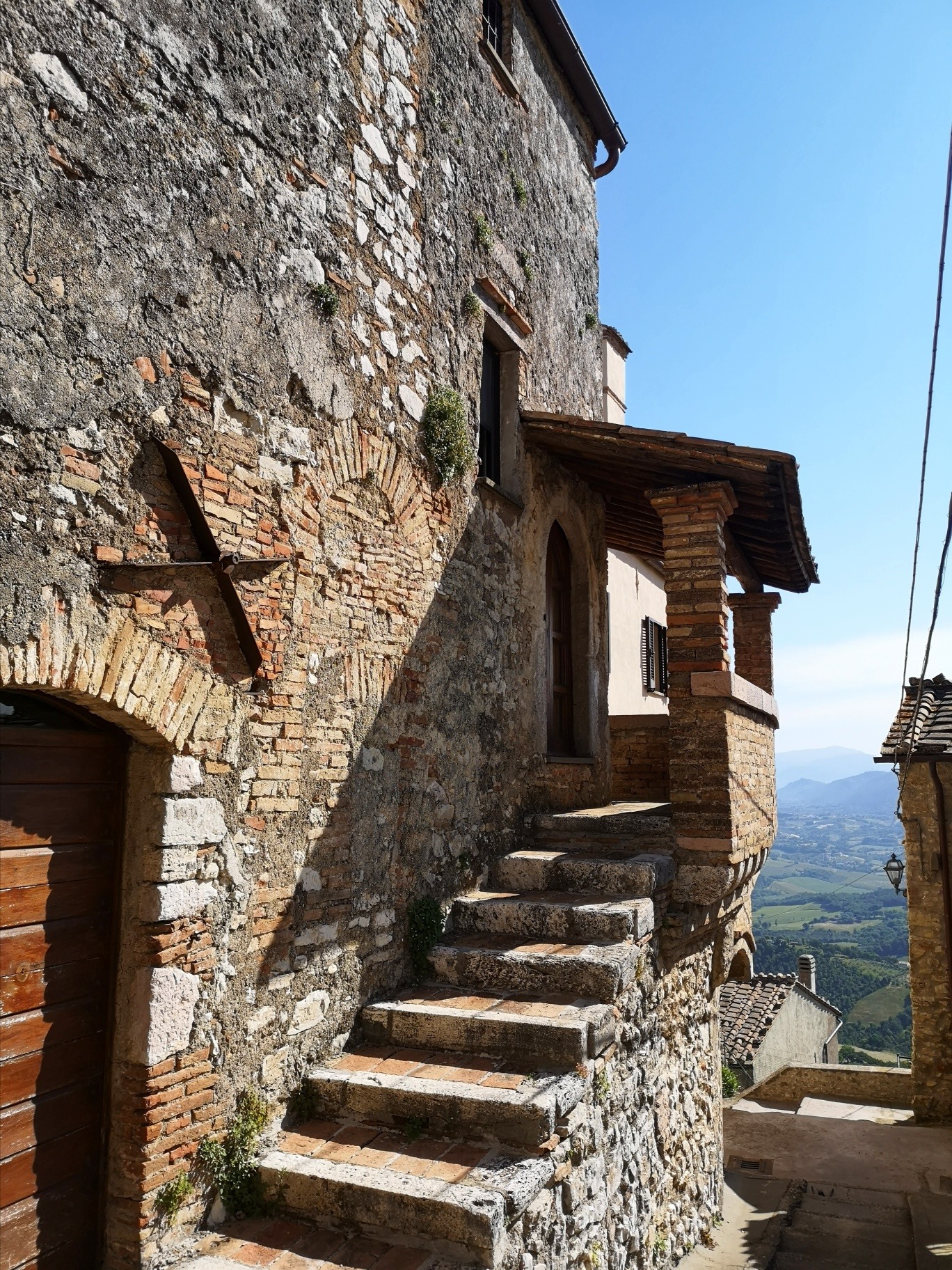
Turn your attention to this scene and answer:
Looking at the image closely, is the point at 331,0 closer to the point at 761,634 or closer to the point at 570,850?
the point at 570,850

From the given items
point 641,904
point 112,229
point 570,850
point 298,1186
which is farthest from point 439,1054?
point 112,229

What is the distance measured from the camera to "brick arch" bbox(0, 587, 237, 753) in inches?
116

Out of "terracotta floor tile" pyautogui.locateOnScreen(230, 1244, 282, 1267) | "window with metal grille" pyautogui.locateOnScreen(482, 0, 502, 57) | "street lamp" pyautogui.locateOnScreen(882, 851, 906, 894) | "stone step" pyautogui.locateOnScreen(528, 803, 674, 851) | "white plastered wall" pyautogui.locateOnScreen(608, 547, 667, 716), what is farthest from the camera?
"white plastered wall" pyautogui.locateOnScreen(608, 547, 667, 716)

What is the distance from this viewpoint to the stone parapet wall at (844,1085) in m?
14.9

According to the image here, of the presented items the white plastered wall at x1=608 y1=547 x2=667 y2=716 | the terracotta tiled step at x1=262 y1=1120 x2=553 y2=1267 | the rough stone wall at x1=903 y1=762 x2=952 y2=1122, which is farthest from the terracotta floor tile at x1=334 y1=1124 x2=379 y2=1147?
the rough stone wall at x1=903 y1=762 x2=952 y2=1122

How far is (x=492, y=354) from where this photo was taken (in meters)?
7.27

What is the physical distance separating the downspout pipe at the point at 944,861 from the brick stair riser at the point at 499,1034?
865 cm

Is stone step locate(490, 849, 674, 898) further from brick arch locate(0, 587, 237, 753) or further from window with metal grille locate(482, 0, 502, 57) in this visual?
window with metal grille locate(482, 0, 502, 57)

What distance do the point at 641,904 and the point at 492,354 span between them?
15.2 ft

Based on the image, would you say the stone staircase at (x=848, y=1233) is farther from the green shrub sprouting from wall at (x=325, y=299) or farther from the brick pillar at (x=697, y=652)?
the green shrub sprouting from wall at (x=325, y=299)

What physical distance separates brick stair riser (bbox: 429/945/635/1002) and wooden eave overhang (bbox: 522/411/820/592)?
10.9 feet

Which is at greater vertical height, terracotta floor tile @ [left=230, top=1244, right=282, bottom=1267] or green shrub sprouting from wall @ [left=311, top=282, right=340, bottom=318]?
green shrub sprouting from wall @ [left=311, top=282, right=340, bottom=318]

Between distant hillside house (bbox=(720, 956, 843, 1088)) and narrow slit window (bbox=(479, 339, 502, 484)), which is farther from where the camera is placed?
distant hillside house (bbox=(720, 956, 843, 1088))

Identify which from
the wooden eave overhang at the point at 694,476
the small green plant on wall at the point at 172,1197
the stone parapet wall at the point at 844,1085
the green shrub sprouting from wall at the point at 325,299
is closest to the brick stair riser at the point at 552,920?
the small green plant on wall at the point at 172,1197
